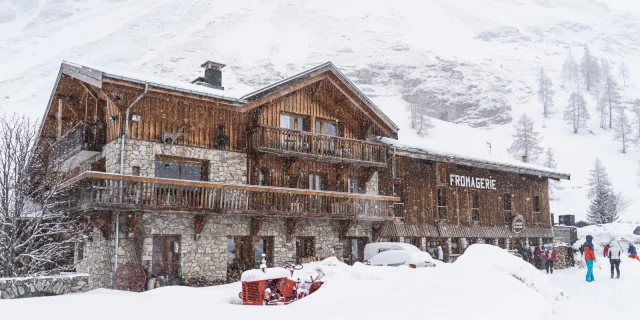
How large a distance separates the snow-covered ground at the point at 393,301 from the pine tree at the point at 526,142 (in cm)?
6931

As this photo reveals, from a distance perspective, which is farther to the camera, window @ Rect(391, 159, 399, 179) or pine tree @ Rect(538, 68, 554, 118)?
pine tree @ Rect(538, 68, 554, 118)

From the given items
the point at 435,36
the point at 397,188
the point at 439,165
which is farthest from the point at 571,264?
the point at 435,36

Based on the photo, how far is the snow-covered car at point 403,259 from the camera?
20.1 m

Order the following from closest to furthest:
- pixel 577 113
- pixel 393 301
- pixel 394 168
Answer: pixel 393 301, pixel 394 168, pixel 577 113

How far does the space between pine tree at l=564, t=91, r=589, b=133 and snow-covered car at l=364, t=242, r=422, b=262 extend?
261ft

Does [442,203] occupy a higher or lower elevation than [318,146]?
lower

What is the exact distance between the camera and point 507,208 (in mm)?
31578

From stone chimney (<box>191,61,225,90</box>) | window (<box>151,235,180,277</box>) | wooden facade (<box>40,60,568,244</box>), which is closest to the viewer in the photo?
window (<box>151,235,180,277</box>)

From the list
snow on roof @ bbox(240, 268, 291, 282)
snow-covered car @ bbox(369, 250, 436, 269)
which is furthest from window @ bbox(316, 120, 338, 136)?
snow on roof @ bbox(240, 268, 291, 282)

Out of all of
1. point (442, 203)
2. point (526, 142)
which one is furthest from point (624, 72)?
point (442, 203)

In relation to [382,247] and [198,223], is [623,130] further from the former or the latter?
[198,223]

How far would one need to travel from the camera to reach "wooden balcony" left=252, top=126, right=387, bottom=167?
2094 cm

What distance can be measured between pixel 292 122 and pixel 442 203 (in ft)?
31.3

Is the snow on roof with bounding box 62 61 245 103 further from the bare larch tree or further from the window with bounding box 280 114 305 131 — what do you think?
the bare larch tree
